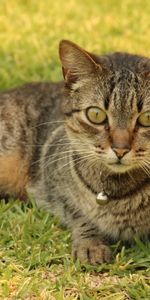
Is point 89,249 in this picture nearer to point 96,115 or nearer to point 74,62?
point 96,115

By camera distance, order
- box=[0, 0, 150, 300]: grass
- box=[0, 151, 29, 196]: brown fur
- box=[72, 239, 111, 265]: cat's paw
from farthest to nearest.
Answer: box=[0, 151, 29, 196]: brown fur
box=[72, 239, 111, 265]: cat's paw
box=[0, 0, 150, 300]: grass

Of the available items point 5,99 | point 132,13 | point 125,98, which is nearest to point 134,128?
point 125,98

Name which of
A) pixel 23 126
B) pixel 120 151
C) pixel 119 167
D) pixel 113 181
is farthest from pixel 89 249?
pixel 23 126

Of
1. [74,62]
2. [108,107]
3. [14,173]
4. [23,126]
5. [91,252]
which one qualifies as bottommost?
[91,252]

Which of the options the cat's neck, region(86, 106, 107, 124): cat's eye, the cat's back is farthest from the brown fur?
region(86, 106, 107, 124): cat's eye

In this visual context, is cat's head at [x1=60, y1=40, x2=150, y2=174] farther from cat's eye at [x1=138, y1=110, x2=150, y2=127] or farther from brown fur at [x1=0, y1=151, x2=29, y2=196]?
brown fur at [x1=0, y1=151, x2=29, y2=196]

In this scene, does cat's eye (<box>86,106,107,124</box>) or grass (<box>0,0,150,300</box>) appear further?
cat's eye (<box>86,106,107,124</box>)

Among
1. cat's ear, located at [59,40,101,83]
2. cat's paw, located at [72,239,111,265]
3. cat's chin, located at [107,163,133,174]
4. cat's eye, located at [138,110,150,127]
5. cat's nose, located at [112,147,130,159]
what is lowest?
cat's paw, located at [72,239,111,265]

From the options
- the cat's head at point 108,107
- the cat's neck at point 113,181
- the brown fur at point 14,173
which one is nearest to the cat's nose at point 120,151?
the cat's head at point 108,107
